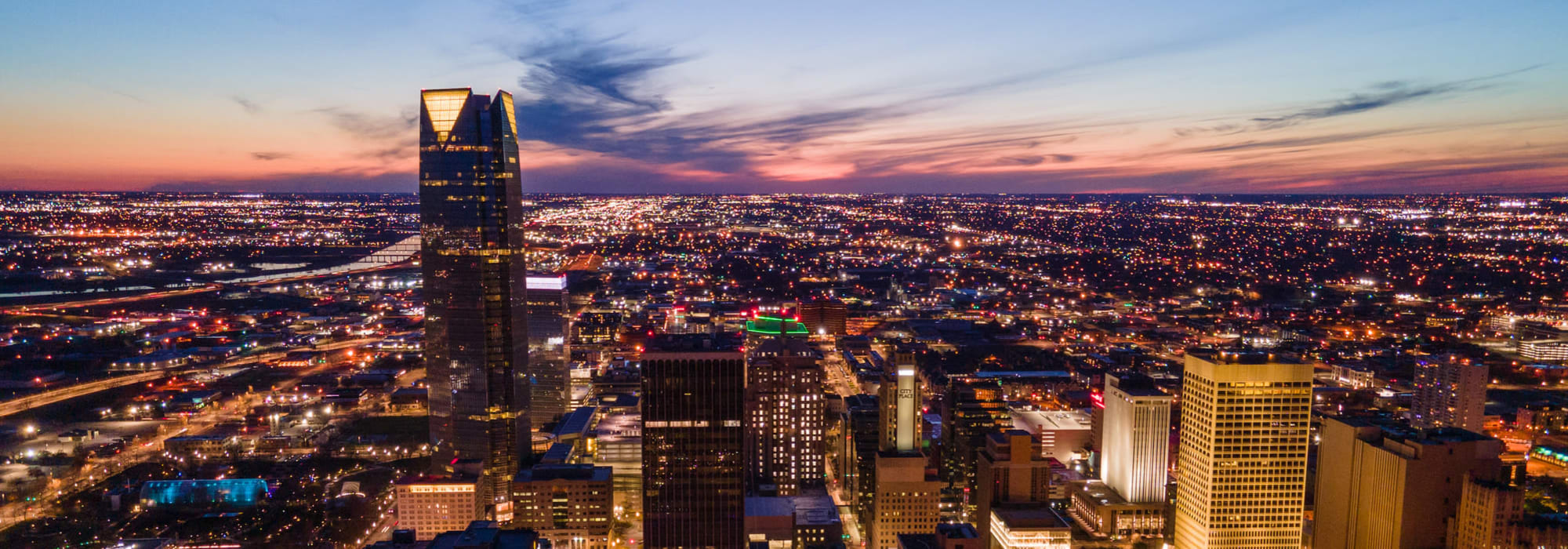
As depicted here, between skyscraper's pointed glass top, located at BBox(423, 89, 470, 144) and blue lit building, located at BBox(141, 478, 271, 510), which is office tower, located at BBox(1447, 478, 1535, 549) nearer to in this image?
skyscraper's pointed glass top, located at BBox(423, 89, 470, 144)

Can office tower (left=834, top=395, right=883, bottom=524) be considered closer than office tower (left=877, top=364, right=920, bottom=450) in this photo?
No

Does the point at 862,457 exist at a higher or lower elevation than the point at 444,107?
lower

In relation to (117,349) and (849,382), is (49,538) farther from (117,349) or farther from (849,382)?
(849,382)

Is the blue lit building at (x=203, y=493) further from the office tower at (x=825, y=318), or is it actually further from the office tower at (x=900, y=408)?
the office tower at (x=825, y=318)

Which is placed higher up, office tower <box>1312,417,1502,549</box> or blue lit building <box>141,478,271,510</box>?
office tower <box>1312,417,1502,549</box>

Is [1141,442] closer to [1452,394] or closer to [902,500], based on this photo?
[902,500]

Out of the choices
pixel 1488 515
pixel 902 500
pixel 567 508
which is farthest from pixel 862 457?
pixel 1488 515

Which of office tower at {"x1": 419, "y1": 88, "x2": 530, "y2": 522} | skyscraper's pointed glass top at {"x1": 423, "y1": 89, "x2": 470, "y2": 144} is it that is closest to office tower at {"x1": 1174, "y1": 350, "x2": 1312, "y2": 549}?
office tower at {"x1": 419, "y1": 88, "x2": 530, "y2": 522}
